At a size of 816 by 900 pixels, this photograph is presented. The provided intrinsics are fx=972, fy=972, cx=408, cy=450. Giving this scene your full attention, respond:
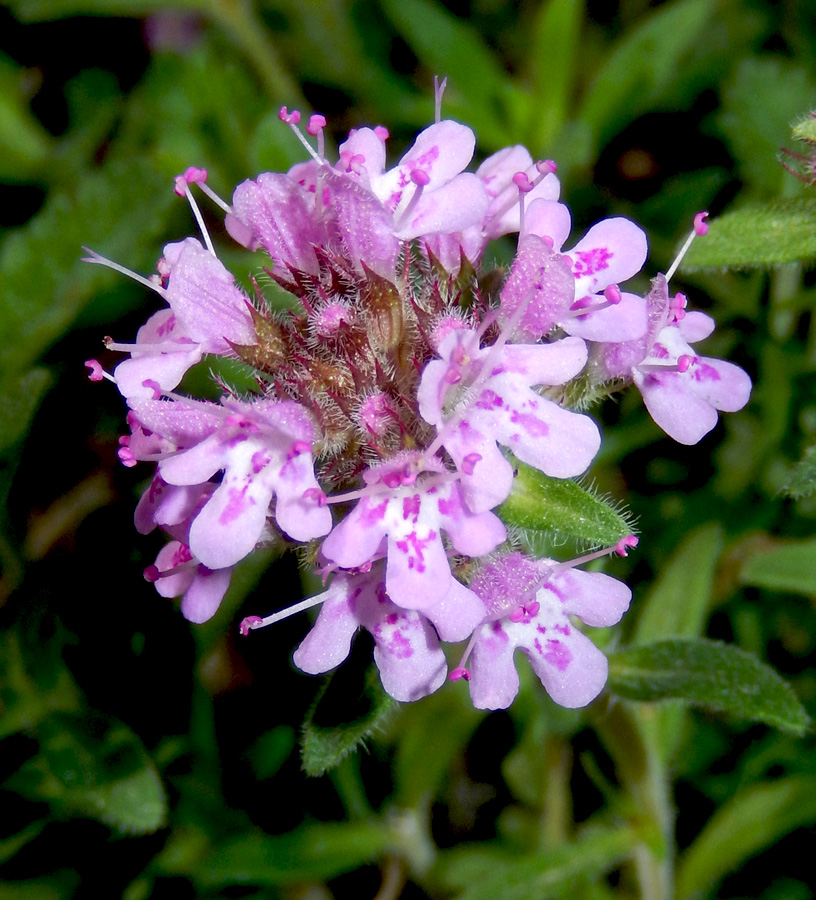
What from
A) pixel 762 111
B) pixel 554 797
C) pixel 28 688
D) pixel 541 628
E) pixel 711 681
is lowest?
pixel 554 797

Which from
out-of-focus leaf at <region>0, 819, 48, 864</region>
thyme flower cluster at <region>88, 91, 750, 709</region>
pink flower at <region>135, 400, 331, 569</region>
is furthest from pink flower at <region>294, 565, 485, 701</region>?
out-of-focus leaf at <region>0, 819, 48, 864</region>

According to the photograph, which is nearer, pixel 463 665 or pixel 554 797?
pixel 463 665

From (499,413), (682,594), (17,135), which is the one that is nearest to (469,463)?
(499,413)

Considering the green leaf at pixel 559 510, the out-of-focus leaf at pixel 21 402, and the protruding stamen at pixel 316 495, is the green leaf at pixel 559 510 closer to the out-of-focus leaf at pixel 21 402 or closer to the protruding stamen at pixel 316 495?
the protruding stamen at pixel 316 495

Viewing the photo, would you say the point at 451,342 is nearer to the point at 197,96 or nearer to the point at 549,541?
the point at 549,541

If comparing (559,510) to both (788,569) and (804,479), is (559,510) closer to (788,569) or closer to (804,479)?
(804,479)

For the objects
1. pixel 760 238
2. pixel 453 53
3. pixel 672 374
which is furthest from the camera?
pixel 453 53

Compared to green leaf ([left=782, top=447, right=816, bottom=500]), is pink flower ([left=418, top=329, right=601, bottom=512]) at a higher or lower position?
higher

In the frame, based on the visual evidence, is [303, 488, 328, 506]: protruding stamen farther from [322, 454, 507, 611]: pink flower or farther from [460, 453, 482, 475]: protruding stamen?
[460, 453, 482, 475]: protruding stamen
